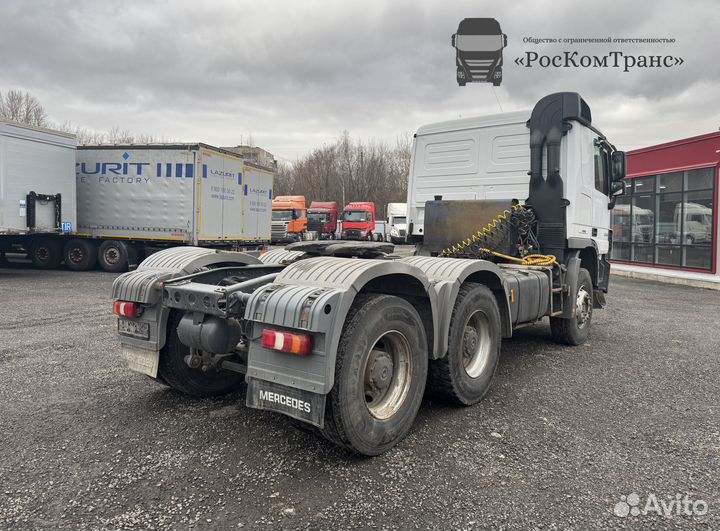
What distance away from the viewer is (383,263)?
3.23 m

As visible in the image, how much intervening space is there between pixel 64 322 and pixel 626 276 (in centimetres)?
1787

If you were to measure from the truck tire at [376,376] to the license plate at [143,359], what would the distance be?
1629 mm

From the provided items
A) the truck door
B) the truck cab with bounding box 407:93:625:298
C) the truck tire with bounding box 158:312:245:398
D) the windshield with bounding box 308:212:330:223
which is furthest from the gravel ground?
the windshield with bounding box 308:212:330:223

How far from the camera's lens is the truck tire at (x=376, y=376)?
116 inches

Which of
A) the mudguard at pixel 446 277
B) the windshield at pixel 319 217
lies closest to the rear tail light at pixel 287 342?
the mudguard at pixel 446 277

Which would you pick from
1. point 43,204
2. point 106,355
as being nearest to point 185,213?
point 43,204

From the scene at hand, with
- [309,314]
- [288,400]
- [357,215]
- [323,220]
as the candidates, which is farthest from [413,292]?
[323,220]

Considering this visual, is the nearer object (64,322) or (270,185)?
(64,322)

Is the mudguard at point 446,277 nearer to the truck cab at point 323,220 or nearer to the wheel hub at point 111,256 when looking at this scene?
the wheel hub at point 111,256

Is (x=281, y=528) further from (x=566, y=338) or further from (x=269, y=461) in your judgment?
(x=566, y=338)

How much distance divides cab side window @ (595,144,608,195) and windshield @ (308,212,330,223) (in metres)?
30.9

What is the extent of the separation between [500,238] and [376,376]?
3.41 m

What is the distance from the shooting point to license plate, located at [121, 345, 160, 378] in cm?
386

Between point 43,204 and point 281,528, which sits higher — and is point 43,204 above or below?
above
